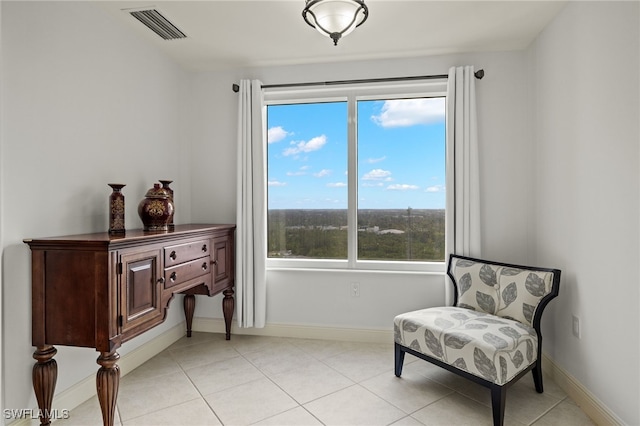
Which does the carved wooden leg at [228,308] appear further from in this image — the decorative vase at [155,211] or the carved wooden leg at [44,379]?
the carved wooden leg at [44,379]

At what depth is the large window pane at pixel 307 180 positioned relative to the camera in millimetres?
3201

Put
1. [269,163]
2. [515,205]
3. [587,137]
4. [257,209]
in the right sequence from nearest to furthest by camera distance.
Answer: [587,137] → [515,205] → [257,209] → [269,163]

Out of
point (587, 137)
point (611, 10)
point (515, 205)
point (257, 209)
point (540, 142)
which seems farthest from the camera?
point (257, 209)

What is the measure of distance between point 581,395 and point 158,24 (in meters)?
3.45

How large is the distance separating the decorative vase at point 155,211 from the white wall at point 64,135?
0.87ft

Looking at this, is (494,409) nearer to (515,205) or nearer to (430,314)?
(430,314)

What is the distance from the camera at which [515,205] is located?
285 cm

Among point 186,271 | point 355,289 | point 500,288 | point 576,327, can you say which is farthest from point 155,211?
point 576,327

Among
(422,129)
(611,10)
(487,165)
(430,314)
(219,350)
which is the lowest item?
(219,350)

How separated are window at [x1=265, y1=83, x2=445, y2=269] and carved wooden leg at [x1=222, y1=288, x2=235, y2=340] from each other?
18.0 inches

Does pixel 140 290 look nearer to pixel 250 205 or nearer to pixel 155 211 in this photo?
pixel 155 211

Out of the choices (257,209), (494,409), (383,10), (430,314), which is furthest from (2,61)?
(494,409)

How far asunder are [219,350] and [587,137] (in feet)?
9.30

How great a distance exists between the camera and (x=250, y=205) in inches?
120
